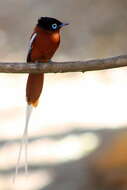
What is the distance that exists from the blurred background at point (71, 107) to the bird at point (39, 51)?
A: 182 cm

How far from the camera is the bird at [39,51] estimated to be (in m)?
2.03

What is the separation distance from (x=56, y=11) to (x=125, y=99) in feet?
5.00

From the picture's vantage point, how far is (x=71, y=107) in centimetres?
463

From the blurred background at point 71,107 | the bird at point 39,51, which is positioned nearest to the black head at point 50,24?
the bird at point 39,51

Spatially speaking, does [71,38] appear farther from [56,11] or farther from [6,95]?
[6,95]

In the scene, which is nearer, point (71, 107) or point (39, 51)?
point (39, 51)

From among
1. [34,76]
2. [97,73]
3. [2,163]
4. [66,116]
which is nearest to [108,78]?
[97,73]

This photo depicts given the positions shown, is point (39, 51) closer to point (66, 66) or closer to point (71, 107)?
point (66, 66)

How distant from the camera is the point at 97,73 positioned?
16.4 feet

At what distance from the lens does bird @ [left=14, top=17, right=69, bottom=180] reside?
2.03 m

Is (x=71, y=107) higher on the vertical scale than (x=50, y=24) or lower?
higher

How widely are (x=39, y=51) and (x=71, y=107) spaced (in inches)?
101

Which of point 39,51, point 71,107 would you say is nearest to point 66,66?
point 39,51

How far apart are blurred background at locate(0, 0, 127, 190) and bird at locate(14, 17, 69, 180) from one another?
71.8 inches
